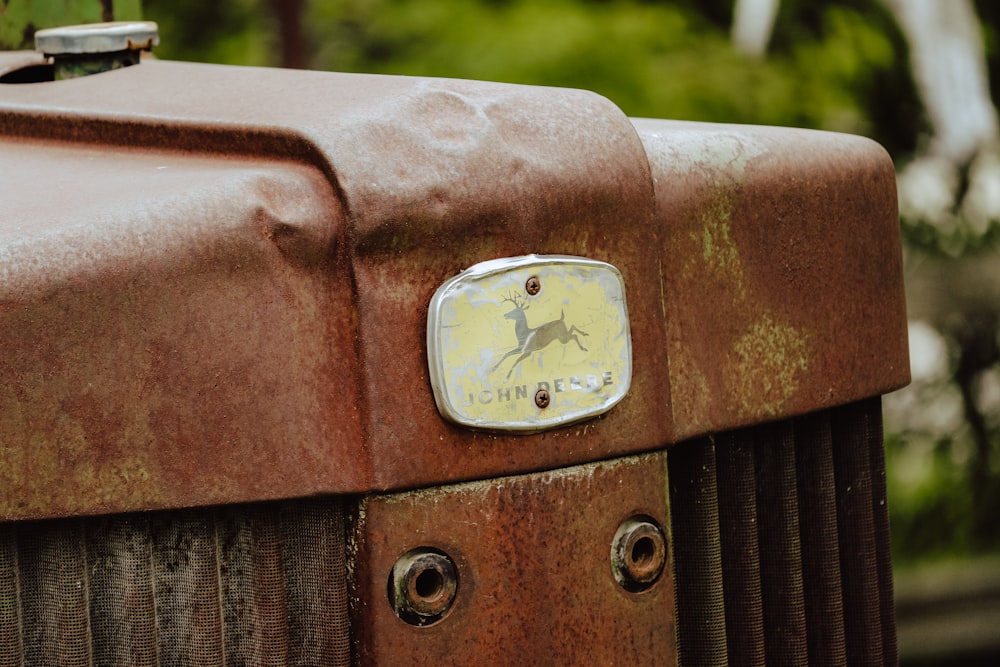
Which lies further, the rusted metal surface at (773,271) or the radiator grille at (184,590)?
the rusted metal surface at (773,271)

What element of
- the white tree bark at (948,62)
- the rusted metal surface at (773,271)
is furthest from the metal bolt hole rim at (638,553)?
the white tree bark at (948,62)

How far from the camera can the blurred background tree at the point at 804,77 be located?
4.79 m

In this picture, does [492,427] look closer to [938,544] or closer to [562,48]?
[938,544]

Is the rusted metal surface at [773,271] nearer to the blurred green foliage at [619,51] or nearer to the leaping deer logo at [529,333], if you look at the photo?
the leaping deer logo at [529,333]

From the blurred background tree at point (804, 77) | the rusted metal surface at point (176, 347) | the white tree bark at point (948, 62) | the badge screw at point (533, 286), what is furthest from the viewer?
the white tree bark at point (948, 62)

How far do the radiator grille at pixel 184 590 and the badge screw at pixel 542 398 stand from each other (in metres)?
0.19

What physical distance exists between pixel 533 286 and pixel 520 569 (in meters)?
0.25

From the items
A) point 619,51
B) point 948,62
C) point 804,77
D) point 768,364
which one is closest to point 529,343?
point 768,364

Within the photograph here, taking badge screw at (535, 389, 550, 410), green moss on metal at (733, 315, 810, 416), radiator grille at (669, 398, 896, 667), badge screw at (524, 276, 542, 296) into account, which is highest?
badge screw at (524, 276, 542, 296)

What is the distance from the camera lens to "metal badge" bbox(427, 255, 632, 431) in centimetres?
105

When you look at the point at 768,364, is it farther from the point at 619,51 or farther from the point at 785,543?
the point at 619,51

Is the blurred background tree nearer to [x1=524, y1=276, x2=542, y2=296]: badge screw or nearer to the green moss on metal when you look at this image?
the green moss on metal

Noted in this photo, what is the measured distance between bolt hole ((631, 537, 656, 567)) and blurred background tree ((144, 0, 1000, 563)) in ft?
12.4

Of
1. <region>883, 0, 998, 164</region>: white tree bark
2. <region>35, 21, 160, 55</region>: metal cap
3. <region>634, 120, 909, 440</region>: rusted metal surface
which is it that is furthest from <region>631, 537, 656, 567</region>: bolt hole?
<region>883, 0, 998, 164</region>: white tree bark
